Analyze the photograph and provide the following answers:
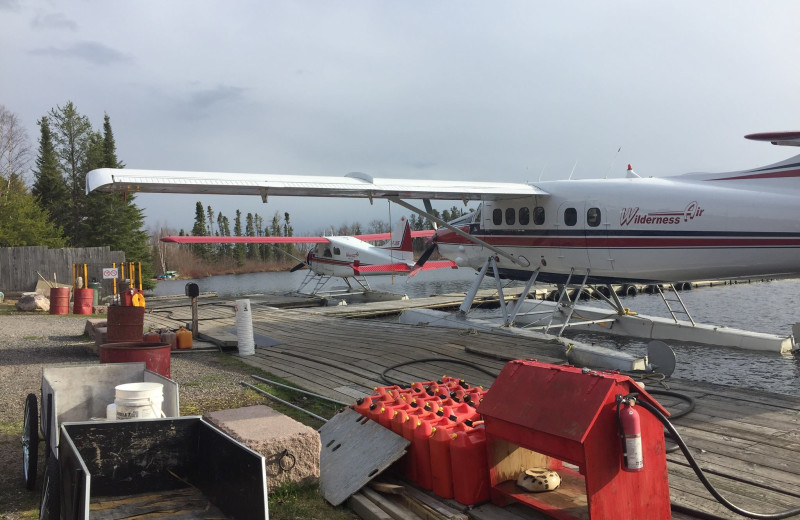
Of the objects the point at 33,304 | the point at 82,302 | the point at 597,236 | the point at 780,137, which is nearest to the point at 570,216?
the point at 597,236

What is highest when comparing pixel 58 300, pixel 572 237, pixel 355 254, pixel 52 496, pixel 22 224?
pixel 22 224

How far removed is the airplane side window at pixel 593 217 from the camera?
1009 centimetres

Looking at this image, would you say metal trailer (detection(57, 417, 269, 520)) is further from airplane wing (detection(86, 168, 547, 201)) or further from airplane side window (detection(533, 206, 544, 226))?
airplane side window (detection(533, 206, 544, 226))

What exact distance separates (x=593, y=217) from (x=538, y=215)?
1.21 meters

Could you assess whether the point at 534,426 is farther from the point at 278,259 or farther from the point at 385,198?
the point at 278,259

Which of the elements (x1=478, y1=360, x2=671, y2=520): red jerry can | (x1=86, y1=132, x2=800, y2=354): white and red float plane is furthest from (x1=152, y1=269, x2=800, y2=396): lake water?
(x1=478, y1=360, x2=671, y2=520): red jerry can

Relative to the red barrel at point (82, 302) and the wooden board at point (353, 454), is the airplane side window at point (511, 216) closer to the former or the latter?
the wooden board at point (353, 454)

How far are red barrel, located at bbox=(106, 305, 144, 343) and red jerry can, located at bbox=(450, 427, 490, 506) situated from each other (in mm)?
5801

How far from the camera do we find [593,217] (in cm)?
1018

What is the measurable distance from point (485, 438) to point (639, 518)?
3.03ft

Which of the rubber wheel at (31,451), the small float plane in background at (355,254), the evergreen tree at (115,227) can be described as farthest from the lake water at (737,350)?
the evergreen tree at (115,227)

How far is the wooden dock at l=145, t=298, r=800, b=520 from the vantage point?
358 centimetres

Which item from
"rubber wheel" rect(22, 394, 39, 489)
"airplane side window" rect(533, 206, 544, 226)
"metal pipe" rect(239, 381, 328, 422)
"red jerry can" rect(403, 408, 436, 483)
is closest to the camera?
"rubber wheel" rect(22, 394, 39, 489)

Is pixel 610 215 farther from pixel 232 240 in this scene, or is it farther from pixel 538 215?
pixel 232 240
